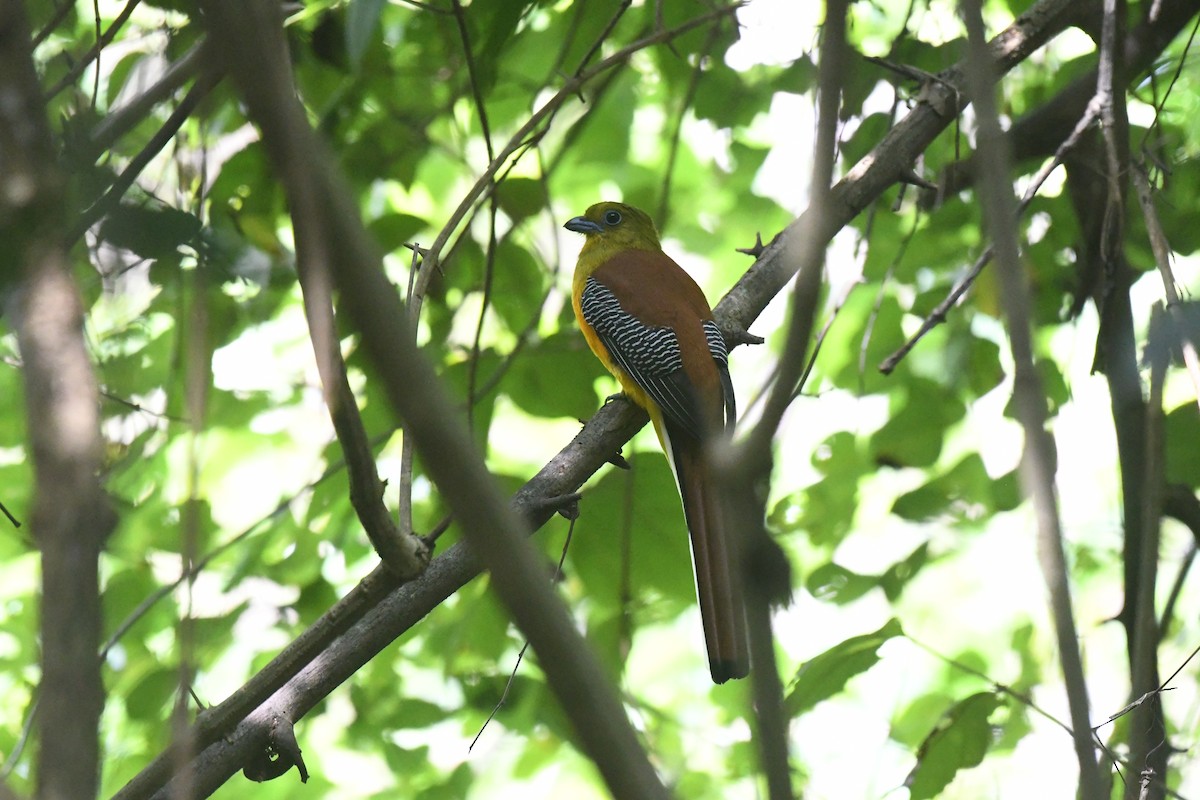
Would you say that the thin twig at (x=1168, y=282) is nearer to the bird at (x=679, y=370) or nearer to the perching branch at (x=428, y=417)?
the bird at (x=679, y=370)

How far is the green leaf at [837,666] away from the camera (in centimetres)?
290

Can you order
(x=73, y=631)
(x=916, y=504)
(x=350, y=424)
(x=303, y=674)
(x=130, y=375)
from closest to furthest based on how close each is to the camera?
(x=73, y=631), (x=350, y=424), (x=303, y=674), (x=130, y=375), (x=916, y=504)

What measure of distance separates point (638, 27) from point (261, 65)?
409 centimetres

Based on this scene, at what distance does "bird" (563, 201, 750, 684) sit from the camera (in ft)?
9.80

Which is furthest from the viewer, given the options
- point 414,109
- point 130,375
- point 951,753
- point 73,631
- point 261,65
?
point 414,109

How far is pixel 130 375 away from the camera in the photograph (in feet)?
11.6

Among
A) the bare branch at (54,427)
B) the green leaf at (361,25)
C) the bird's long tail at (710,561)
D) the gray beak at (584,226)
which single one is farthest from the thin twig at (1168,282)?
the gray beak at (584,226)

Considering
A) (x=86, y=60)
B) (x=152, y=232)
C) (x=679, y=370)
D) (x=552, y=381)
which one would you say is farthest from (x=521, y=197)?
(x=152, y=232)

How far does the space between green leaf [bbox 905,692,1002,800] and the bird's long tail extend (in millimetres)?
570

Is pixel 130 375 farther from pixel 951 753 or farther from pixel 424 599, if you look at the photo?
pixel 951 753

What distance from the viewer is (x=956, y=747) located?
118 inches

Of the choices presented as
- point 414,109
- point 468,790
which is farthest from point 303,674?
point 414,109

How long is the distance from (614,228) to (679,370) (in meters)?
1.53

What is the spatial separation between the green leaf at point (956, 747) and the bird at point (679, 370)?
63cm
